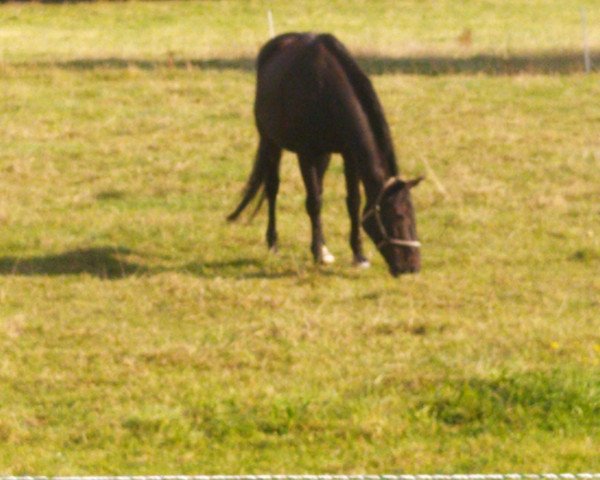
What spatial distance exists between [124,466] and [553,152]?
10089 mm

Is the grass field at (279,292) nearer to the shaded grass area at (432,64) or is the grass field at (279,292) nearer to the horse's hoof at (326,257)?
the horse's hoof at (326,257)

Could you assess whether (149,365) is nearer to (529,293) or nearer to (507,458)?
(507,458)

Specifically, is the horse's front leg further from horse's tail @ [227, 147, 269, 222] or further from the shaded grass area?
the shaded grass area

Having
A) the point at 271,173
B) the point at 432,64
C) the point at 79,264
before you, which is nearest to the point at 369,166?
the point at 271,173

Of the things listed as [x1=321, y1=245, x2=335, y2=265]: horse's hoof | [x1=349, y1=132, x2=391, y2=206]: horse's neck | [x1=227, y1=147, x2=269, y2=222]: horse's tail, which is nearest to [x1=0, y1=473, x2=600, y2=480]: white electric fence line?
[x1=349, y1=132, x2=391, y2=206]: horse's neck

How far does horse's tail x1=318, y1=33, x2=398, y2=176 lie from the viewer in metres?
10.7

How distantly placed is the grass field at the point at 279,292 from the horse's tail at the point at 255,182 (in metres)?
0.26

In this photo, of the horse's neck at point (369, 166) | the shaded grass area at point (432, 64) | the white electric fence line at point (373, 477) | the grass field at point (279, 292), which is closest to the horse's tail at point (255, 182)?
the grass field at point (279, 292)

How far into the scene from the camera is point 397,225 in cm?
1048

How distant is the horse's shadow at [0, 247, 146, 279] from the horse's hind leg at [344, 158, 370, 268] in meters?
1.74

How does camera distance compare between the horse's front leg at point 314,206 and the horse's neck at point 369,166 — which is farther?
the horse's front leg at point 314,206

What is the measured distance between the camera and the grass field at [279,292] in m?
6.83

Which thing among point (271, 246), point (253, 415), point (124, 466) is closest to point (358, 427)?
point (253, 415)

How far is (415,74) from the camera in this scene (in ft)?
74.8
